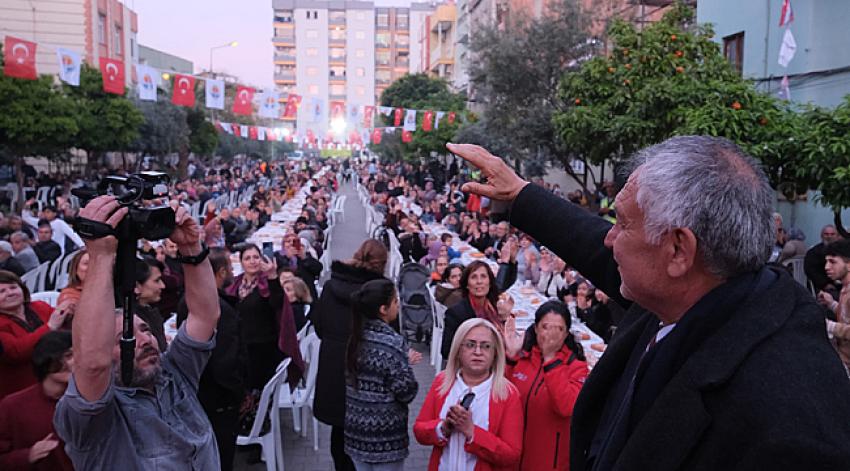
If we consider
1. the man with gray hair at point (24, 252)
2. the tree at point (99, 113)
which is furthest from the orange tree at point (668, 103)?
the tree at point (99, 113)

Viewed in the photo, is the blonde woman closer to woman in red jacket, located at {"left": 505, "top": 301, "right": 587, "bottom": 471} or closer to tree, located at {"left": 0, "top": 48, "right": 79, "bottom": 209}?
woman in red jacket, located at {"left": 505, "top": 301, "right": 587, "bottom": 471}

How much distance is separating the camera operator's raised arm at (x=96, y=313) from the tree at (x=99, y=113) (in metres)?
27.4

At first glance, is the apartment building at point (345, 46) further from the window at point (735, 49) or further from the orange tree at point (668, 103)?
the orange tree at point (668, 103)

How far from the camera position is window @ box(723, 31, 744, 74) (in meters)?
15.4

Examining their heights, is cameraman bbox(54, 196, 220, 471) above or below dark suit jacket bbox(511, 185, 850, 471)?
below

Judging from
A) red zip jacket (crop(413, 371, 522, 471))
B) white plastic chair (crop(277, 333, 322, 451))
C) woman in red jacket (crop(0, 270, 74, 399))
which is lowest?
white plastic chair (crop(277, 333, 322, 451))

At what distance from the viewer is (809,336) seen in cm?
126

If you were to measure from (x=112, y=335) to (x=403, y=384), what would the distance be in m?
2.20

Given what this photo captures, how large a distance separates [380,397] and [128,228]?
7.45ft

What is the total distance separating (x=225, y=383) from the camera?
4.30m

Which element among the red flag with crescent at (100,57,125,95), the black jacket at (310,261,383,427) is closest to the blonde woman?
the black jacket at (310,261,383,427)

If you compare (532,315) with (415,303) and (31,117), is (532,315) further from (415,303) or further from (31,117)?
(31,117)

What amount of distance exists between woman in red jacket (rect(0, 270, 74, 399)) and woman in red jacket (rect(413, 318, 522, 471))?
7.01 ft

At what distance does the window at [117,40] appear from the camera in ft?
143
